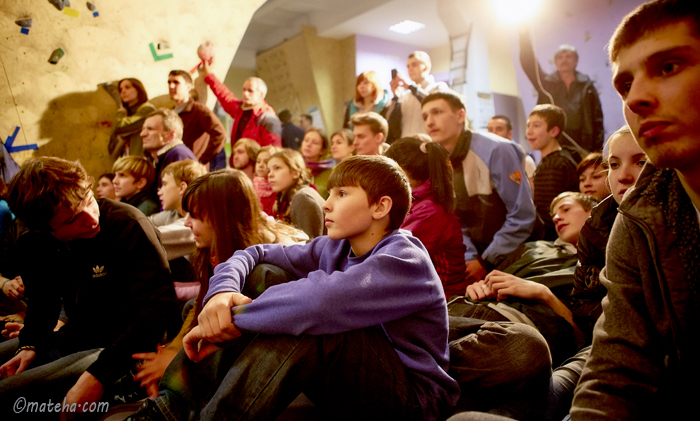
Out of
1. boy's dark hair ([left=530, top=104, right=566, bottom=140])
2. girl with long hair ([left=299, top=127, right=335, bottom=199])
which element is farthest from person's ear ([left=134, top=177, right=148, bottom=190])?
boy's dark hair ([left=530, top=104, right=566, bottom=140])

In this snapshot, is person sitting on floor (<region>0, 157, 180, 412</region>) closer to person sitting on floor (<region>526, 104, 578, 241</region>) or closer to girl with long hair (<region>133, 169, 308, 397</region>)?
girl with long hair (<region>133, 169, 308, 397</region>)

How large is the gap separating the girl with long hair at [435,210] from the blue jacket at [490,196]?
43 centimetres

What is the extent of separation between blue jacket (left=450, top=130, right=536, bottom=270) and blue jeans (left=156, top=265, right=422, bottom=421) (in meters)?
1.43

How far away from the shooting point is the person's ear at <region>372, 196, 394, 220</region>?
1176 millimetres

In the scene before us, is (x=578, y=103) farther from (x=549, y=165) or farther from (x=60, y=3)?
(x=60, y=3)

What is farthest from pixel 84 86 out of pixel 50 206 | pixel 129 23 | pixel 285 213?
pixel 50 206

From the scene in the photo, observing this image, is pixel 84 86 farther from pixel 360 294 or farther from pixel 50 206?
pixel 360 294

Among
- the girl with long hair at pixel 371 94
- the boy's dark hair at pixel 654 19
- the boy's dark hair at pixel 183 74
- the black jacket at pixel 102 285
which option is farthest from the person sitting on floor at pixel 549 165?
the boy's dark hair at pixel 183 74

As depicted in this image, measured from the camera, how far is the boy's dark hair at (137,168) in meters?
2.81

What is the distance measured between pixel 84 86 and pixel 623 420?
442 centimetres

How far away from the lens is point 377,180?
1188 mm

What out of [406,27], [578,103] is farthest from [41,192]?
[406,27]

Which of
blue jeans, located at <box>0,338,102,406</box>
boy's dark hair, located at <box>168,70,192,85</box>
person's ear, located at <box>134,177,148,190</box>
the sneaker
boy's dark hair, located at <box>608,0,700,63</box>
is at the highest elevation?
boy's dark hair, located at <box>168,70,192,85</box>

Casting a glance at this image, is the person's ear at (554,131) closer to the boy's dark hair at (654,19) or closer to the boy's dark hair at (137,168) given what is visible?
the boy's dark hair at (654,19)
